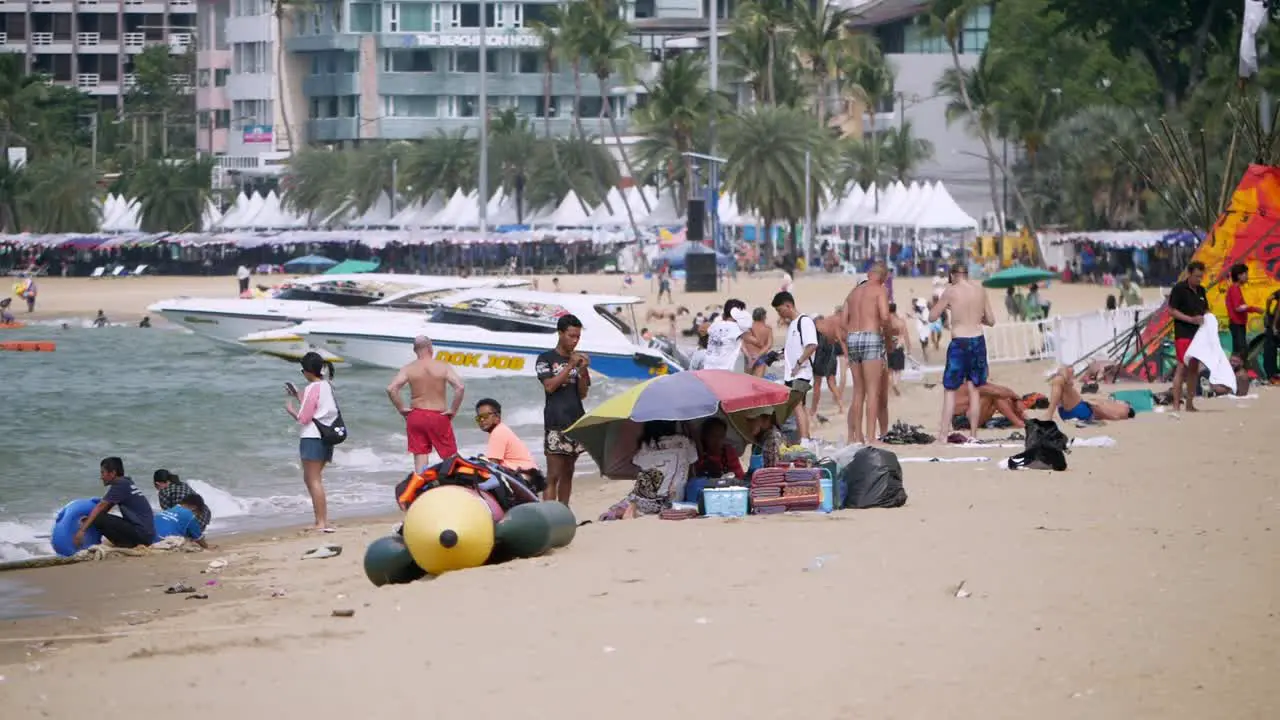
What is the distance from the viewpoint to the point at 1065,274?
61281 mm

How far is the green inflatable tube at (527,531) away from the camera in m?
10.6

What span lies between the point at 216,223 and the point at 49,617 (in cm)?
8662

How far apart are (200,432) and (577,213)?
55.0 meters

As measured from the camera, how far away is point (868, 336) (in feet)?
50.4

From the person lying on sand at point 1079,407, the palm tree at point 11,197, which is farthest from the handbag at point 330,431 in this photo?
the palm tree at point 11,197

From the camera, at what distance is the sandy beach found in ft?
24.2

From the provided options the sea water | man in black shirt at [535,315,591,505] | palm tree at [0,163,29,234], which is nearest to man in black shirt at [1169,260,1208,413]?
the sea water

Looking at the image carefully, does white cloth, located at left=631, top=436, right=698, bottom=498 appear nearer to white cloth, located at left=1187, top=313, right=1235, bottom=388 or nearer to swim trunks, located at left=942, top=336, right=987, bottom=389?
swim trunks, located at left=942, top=336, right=987, bottom=389

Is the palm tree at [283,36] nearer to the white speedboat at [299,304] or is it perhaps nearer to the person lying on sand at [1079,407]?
the white speedboat at [299,304]

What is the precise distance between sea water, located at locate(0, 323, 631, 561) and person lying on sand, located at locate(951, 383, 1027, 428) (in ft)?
13.8

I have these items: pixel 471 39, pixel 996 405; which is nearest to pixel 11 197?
pixel 471 39

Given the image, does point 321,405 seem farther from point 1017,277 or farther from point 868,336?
point 1017,277

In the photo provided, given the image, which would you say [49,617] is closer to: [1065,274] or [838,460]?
[838,460]

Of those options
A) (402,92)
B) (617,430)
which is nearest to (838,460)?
(617,430)
